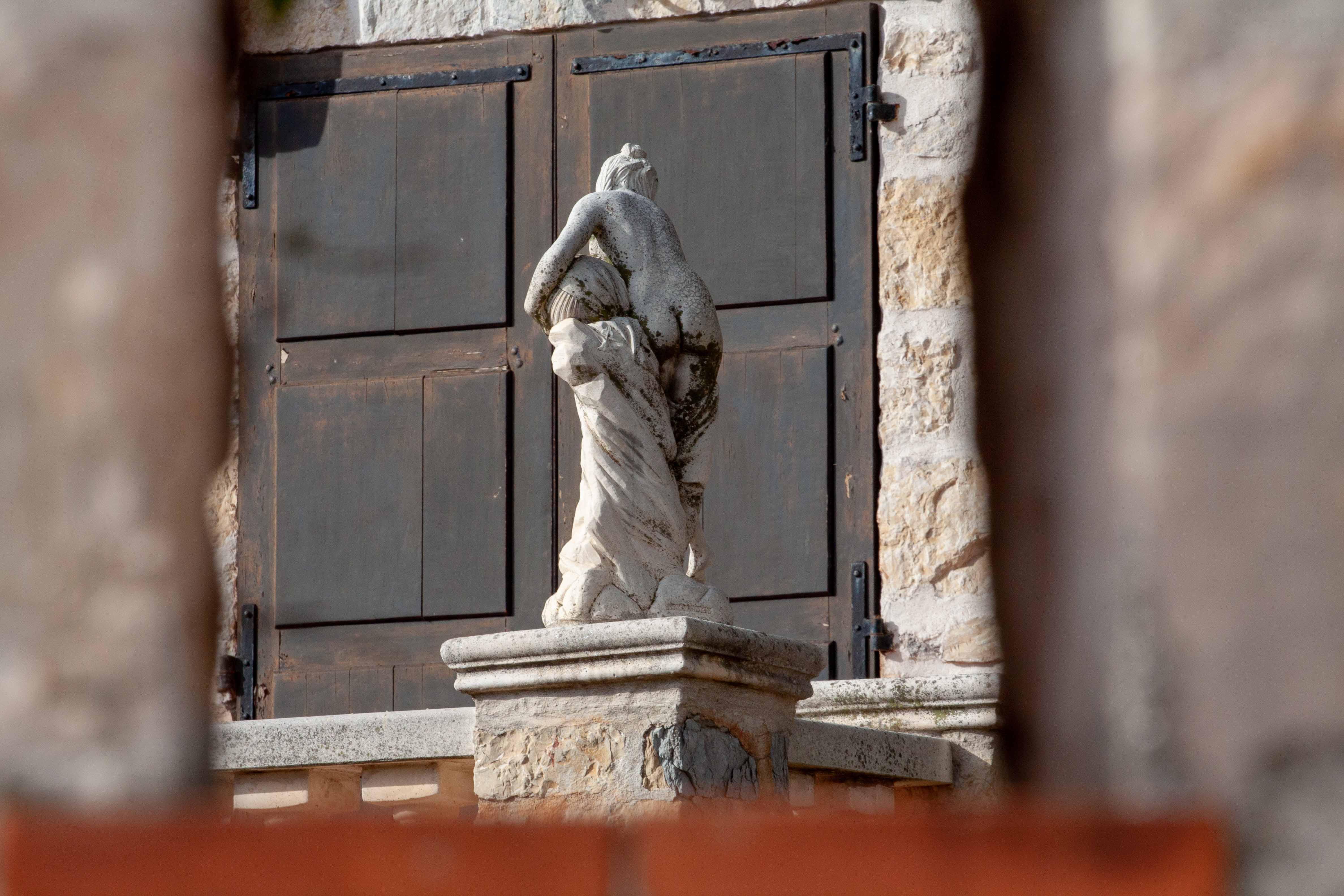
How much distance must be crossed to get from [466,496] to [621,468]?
2.41 m

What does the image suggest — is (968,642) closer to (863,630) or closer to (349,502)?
(863,630)

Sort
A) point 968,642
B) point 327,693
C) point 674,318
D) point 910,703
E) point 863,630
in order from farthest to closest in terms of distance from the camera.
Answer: point 327,693, point 863,630, point 968,642, point 910,703, point 674,318

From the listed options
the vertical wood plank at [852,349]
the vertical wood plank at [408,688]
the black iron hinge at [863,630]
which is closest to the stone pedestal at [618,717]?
the black iron hinge at [863,630]

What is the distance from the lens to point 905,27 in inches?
270

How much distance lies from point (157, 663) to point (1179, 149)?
0.71 metres

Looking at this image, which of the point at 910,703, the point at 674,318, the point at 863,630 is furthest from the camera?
the point at 863,630

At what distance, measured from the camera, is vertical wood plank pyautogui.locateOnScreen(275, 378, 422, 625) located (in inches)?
278

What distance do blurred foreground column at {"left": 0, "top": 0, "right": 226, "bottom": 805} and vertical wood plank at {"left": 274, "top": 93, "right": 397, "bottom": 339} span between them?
599 centimetres

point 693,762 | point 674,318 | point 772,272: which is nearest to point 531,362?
point 772,272

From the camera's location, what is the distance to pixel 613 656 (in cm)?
430

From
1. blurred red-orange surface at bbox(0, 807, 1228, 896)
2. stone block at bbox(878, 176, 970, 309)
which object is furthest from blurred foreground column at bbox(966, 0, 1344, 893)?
stone block at bbox(878, 176, 970, 309)

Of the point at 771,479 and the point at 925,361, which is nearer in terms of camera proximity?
the point at 925,361

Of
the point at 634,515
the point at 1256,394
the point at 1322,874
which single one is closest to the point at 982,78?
the point at 1256,394

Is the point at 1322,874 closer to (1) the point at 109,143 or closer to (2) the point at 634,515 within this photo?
(1) the point at 109,143
